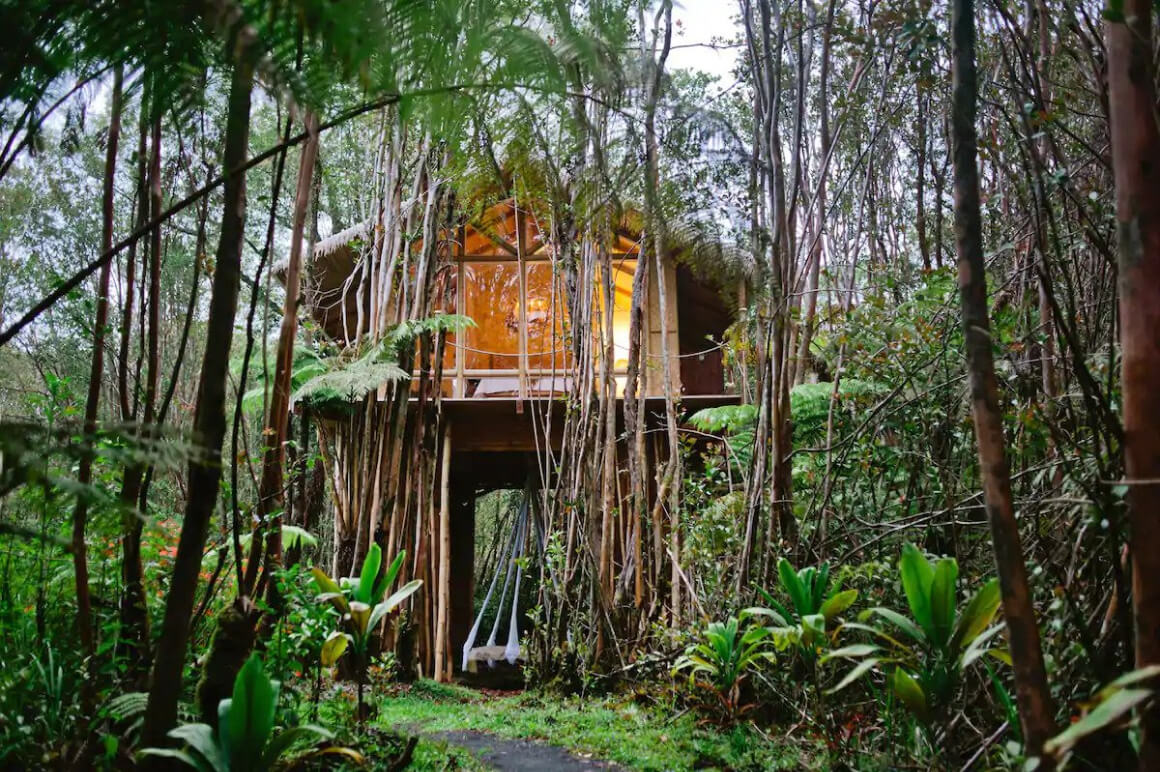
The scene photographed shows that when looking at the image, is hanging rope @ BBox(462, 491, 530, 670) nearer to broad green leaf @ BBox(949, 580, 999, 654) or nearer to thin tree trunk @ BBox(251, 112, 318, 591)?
thin tree trunk @ BBox(251, 112, 318, 591)

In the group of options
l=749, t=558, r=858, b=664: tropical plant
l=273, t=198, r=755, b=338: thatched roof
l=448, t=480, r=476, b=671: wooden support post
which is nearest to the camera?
l=749, t=558, r=858, b=664: tropical plant

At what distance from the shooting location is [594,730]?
356 cm

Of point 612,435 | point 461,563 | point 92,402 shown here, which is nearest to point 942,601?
point 92,402

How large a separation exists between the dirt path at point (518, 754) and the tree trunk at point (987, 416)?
1844 mm

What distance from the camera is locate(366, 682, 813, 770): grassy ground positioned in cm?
283

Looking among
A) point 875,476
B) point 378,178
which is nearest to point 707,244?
point 875,476

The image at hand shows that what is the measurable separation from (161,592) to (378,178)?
3998 millimetres

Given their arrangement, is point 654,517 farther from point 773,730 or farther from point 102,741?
point 102,741

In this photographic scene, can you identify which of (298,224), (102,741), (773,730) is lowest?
(773,730)

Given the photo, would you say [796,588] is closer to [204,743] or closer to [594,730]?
[594,730]

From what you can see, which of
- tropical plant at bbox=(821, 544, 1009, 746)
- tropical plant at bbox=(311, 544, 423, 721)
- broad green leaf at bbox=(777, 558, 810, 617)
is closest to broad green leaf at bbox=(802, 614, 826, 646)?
broad green leaf at bbox=(777, 558, 810, 617)

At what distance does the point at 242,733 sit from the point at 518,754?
1603 millimetres

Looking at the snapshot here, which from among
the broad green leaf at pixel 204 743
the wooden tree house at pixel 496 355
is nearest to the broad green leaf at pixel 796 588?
the broad green leaf at pixel 204 743

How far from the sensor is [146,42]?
5.67 ft
